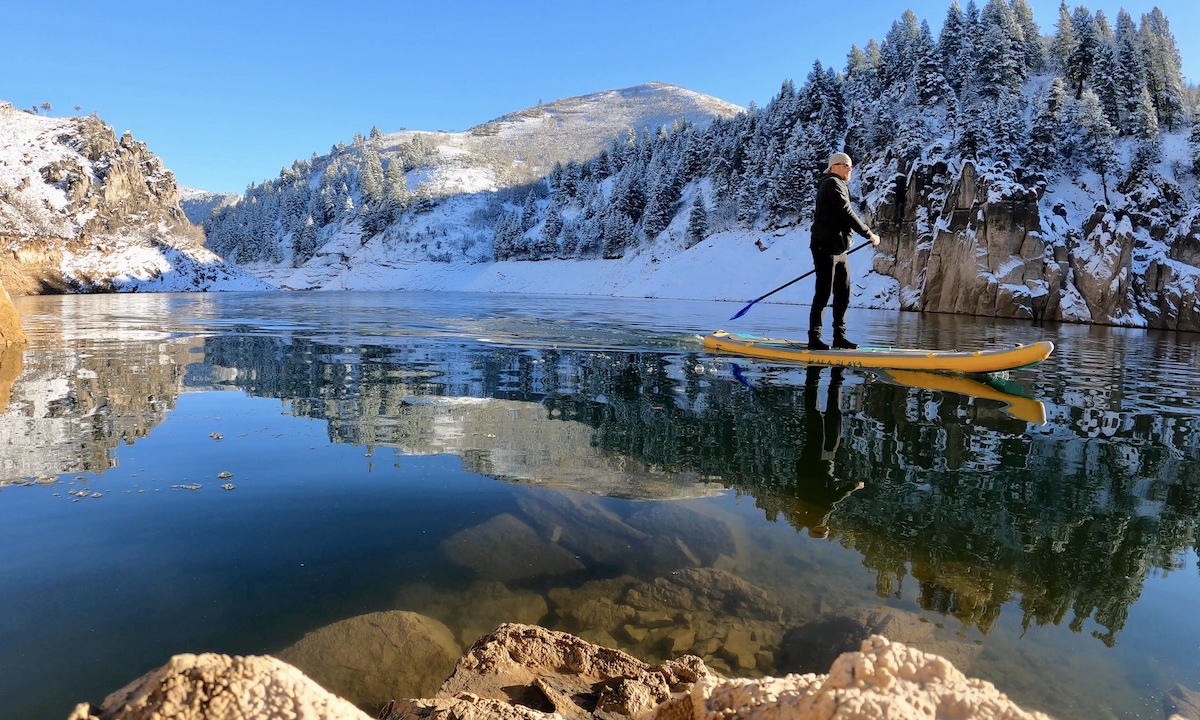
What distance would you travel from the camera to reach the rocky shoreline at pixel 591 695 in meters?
1.27

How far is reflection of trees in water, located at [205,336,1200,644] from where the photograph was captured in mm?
2703

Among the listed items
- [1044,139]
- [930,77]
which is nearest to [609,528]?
[1044,139]

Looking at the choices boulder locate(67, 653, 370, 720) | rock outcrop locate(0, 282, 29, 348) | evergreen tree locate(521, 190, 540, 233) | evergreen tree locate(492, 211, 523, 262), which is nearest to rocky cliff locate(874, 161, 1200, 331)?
boulder locate(67, 653, 370, 720)

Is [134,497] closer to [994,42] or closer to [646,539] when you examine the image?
[646,539]

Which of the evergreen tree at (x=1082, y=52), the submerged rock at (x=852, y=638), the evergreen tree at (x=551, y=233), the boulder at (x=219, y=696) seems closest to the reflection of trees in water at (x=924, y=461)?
the submerged rock at (x=852, y=638)

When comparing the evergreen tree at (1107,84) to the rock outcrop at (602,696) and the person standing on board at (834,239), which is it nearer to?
the person standing on board at (834,239)

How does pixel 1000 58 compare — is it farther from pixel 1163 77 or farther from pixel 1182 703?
pixel 1182 703

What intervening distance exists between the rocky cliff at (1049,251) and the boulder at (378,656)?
3367 cm

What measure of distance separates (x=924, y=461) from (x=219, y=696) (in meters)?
4.39

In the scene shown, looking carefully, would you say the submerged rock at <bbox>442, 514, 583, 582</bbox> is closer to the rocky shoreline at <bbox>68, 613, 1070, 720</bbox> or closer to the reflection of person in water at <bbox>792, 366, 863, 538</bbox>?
the rocky shoreline at <bbox>68, 613, 1070, 720</bbox>

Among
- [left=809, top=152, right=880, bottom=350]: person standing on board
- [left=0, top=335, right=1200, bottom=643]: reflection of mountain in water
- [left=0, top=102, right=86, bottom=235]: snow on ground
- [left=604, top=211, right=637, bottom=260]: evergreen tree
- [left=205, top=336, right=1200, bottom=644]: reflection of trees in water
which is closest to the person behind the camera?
[left=205, top=336, right=1200, bottom=644]: reflection of trees in water

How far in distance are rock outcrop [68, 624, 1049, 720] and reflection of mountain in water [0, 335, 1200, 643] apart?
3.93 feet

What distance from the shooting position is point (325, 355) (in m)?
9.99

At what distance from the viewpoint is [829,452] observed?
15.0ft
